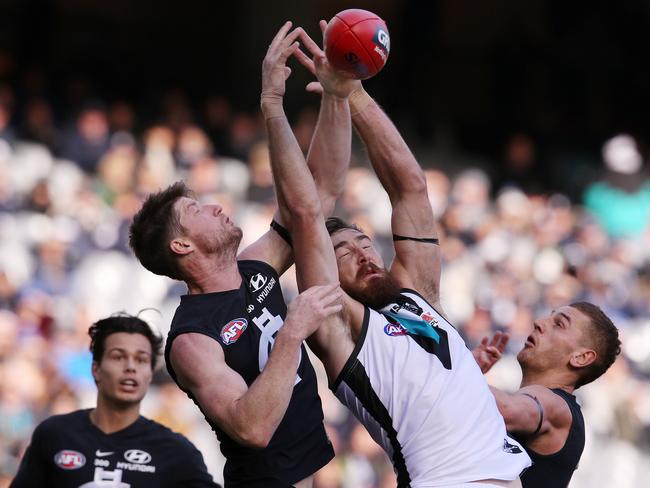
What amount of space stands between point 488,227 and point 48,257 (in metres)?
6.34

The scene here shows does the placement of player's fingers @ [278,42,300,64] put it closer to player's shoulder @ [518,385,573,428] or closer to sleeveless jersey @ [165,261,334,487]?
sleeveless jersey @ [165,261,334,487]

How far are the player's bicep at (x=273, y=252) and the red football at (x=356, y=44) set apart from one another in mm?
871

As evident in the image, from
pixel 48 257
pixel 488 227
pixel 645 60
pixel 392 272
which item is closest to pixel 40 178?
pixel 48 257

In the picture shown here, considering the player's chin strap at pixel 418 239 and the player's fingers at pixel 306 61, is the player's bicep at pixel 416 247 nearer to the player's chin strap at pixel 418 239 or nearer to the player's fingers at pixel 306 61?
the player's chin strap at pixel 418 239

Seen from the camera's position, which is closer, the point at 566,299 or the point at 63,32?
the point at 566,299

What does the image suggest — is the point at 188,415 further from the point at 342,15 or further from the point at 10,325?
→ the point at 342,15

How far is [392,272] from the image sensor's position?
18.5ft

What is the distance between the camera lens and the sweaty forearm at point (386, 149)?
18.7 feet

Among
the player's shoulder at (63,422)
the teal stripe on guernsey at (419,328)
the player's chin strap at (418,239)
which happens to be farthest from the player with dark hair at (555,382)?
the player's shoulder at (63,422)

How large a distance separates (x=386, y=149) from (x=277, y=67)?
32.1 inches

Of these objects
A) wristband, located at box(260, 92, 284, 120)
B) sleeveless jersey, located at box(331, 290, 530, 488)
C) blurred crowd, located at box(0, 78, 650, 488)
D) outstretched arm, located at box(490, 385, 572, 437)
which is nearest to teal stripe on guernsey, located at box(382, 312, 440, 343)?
Result: sleeveless jersey, located at box(331, 290, 530, 488)

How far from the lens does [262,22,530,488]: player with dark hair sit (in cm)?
486

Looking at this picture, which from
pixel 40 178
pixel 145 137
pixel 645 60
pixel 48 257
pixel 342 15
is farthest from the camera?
pixel 645 60

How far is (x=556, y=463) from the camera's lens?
215 inches
